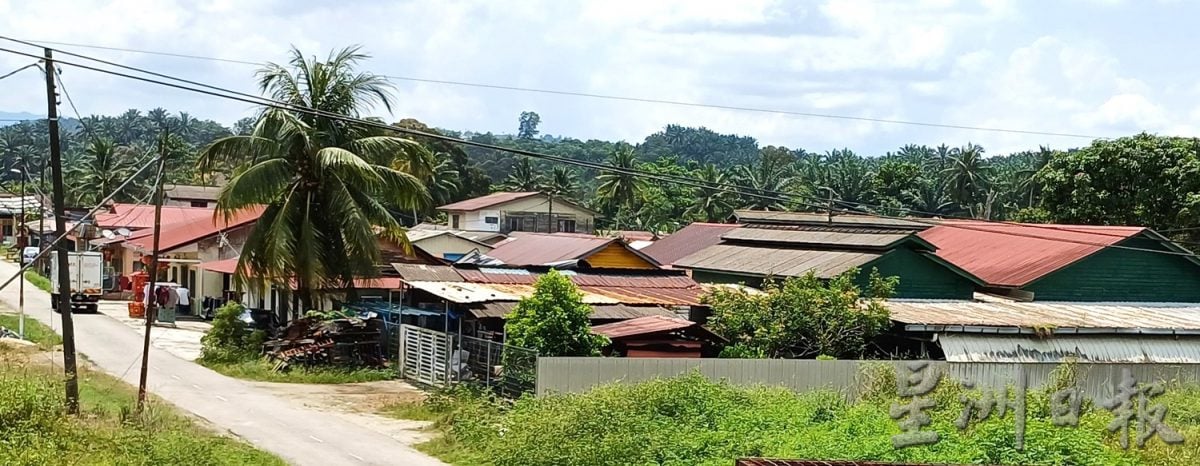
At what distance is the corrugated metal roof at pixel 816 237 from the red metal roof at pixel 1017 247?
356 centimetres

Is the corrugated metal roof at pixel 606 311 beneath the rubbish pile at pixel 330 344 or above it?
above

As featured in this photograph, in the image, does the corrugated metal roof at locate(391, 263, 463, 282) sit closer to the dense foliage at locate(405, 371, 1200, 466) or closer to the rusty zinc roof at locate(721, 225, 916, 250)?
the dense foliage at locate(405, 371, 1200, 466)

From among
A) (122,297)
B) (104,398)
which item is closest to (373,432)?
(104,398)

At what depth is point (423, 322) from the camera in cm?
3091

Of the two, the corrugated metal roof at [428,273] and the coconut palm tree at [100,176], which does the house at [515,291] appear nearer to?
the corrugated metal roof at [428,273]

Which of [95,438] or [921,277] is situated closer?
[95,438]

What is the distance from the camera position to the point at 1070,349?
25.4 m

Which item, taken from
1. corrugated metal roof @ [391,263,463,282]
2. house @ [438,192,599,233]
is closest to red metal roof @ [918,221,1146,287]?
corrugated metal roof @ [391,263,463,282]

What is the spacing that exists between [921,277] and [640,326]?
961cm

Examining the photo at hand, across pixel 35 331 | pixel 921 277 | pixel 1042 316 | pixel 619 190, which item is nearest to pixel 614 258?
pixel 921 277

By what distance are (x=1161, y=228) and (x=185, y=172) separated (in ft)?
238

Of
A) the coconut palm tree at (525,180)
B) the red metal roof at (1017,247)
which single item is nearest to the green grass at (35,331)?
the red metal roof at (1017,247)

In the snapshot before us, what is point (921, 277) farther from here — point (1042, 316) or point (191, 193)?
point (191, 193)

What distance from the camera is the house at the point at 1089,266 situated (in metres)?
32.0
